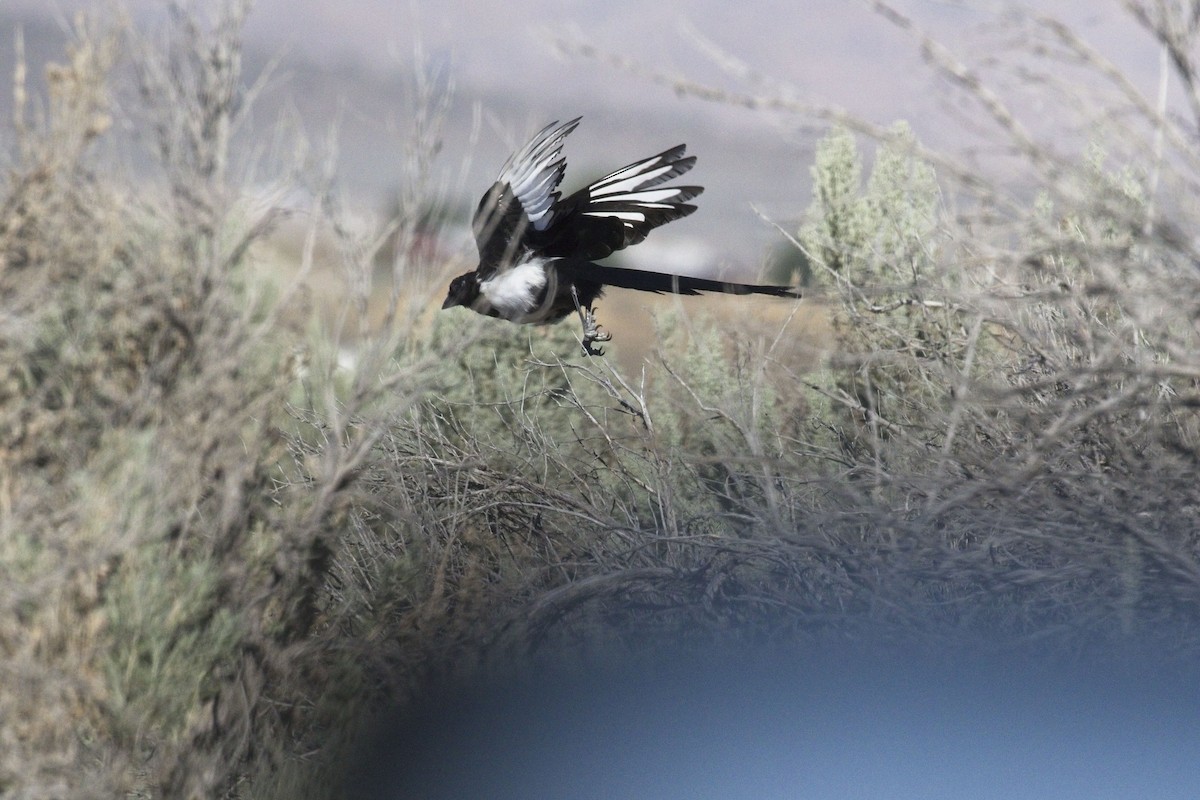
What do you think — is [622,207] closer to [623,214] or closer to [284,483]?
[623,214]

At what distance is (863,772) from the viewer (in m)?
3.24

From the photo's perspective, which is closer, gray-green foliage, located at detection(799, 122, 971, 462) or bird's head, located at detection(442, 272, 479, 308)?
gray-green foliage, located at detection(799, 122, 971, 462)

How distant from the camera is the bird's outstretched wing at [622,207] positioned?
230 inches

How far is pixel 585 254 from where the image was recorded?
20.7 ft

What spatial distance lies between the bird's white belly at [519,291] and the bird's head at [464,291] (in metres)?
0.19

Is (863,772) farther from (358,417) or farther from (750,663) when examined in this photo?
(358,417)

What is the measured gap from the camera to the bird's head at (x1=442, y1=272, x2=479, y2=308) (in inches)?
241

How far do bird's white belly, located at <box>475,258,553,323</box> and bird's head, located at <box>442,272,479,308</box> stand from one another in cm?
19

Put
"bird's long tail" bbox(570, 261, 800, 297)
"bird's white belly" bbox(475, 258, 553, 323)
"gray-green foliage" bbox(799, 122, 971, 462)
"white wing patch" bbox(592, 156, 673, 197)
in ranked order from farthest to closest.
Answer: "white wing patch" bbox(592, 156, 673, 197) < "bird's white belly" bbox(475, 258, 553, 323) < "bird's long tail" bbox(570, 261, 800, 297) < "gray-green foliage" bbox(799, 122, 971, 462)

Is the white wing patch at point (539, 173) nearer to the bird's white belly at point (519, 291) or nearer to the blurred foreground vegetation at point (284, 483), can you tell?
the bird's white belly at point (519, 291)

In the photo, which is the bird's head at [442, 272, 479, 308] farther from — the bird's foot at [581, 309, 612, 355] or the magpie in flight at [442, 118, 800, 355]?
the bird's foot at [581, 309, 612, 355]

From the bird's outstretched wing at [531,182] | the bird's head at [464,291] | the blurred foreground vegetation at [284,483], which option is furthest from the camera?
the bird's head at [464,291]

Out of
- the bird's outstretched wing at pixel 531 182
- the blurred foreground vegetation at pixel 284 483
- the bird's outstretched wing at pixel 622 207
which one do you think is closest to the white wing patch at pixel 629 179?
the bird's outstretched wing at pixel 622 207

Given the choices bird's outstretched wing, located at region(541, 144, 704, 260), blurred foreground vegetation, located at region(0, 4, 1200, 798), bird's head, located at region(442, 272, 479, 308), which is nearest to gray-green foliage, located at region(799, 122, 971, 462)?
blurred foreground vegetation, located at region(0, 4, 1200, 798)
